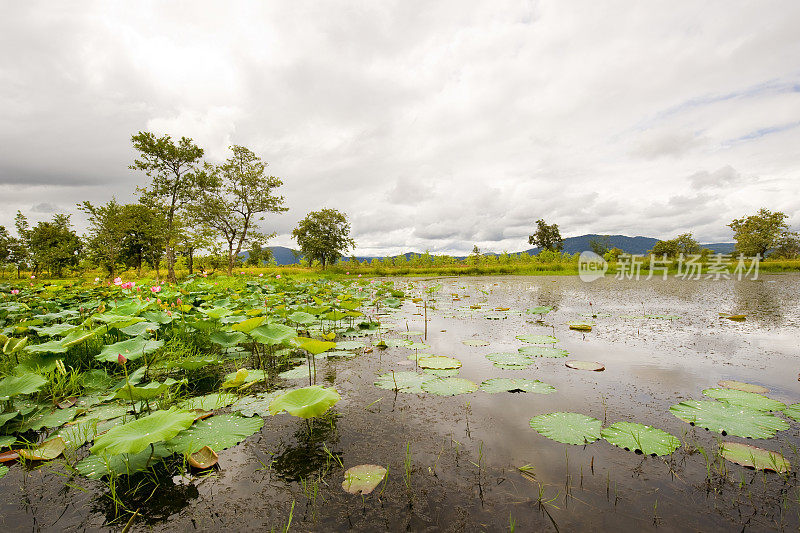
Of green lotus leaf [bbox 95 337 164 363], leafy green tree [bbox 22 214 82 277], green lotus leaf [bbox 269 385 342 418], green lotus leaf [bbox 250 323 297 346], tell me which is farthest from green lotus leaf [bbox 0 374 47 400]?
leafy green tree [bbox 22 214 82 277]

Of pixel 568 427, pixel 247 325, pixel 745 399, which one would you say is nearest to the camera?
pixel 568 427

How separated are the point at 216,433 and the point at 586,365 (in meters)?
3.20

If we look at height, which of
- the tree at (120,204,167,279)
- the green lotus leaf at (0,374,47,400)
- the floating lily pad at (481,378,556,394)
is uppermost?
the tree at (120,204,167,279)

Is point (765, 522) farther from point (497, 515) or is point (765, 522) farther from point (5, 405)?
point (5, 405)

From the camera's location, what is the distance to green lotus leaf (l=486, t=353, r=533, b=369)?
10.6ft

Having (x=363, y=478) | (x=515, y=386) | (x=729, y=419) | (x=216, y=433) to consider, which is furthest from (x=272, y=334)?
(x=729, y=419)

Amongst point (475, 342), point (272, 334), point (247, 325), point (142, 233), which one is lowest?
point (475, 342)

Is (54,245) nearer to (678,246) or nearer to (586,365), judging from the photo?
(586,365)

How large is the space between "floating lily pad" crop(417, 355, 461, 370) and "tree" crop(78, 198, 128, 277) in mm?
21397

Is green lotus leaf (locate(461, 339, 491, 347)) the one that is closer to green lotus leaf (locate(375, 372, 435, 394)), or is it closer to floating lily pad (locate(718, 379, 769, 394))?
green lotus leaf (locate(375, 372, 435, 394))

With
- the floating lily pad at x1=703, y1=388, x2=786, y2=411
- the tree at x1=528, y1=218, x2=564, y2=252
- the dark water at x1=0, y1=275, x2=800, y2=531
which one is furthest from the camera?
the tree at x1=528, y1=218, x2=564, y2=252

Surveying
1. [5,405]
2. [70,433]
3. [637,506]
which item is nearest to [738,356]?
[637,506]

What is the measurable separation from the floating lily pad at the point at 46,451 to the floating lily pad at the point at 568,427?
272 cm

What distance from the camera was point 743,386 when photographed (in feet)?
8.50
